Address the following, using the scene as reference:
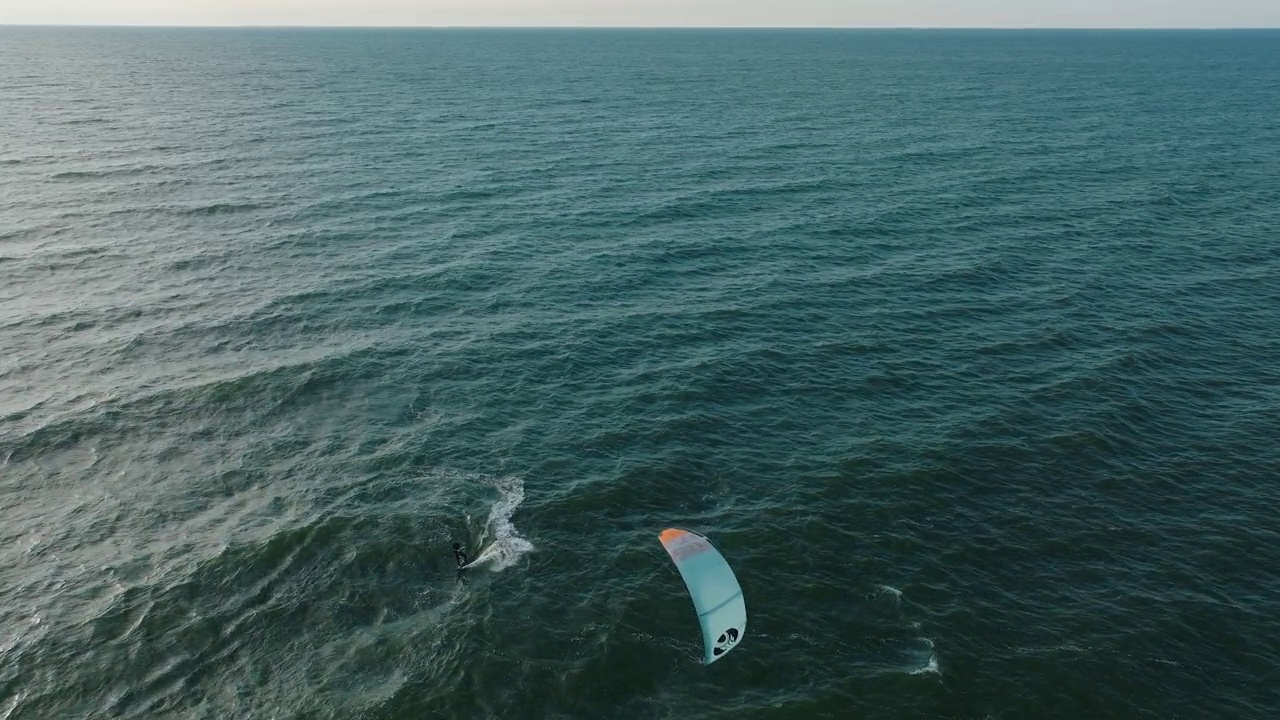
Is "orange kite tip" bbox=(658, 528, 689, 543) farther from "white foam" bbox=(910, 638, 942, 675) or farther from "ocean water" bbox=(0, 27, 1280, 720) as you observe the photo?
"white foam" bbox=(910, 638, 942, 675)

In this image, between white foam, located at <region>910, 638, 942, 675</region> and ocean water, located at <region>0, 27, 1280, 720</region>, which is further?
ocean water, located at <region>0, 27, 1280, 720</region>

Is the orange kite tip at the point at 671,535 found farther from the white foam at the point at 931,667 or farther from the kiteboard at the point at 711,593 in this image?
the white foam at the point at 931,667

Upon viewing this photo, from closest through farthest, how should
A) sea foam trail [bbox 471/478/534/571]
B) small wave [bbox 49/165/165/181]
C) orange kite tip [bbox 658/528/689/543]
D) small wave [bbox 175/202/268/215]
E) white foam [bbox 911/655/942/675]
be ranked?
white foam [bbox 911/655/942/675]
orange kite tip [bbox 658/528/689/543]
sea foam trail [bbox 471/478/534/571]
small wave [bbox 175/202/268/215]
small wave [bbox 49/165/165/181]

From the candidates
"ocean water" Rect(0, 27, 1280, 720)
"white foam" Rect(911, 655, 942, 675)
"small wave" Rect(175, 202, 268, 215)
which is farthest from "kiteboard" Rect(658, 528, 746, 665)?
"small wave" Rect(175, 202, 268, 215)

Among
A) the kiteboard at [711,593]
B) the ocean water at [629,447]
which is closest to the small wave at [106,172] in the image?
the ocean water at [629,447]

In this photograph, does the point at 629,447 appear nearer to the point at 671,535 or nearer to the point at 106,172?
the point at 671,535

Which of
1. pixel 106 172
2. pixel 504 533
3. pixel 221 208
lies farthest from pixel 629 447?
pixel 106 172
